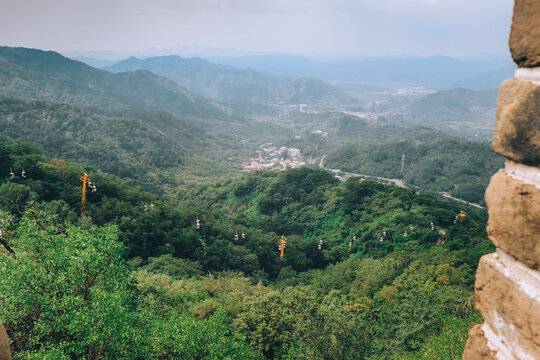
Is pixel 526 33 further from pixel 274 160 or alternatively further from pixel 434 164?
pixel 274 160

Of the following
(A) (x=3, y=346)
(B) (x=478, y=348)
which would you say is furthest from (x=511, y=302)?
(A) (x=3, y=346)

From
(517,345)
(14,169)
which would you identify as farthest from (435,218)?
(14,169)

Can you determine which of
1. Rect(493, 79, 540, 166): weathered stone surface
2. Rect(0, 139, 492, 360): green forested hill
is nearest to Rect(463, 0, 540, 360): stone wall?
Rect(493, 79, 540, 166): weathered stone surface

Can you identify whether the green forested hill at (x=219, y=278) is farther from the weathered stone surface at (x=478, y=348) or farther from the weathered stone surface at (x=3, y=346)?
the weathered stone surface at (x=478, y=348)

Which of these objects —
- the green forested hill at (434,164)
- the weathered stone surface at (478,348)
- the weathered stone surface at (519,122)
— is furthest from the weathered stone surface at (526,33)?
the green forested hill at (434,164)

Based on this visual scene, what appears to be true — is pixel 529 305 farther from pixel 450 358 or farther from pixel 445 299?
pixel 445 299
